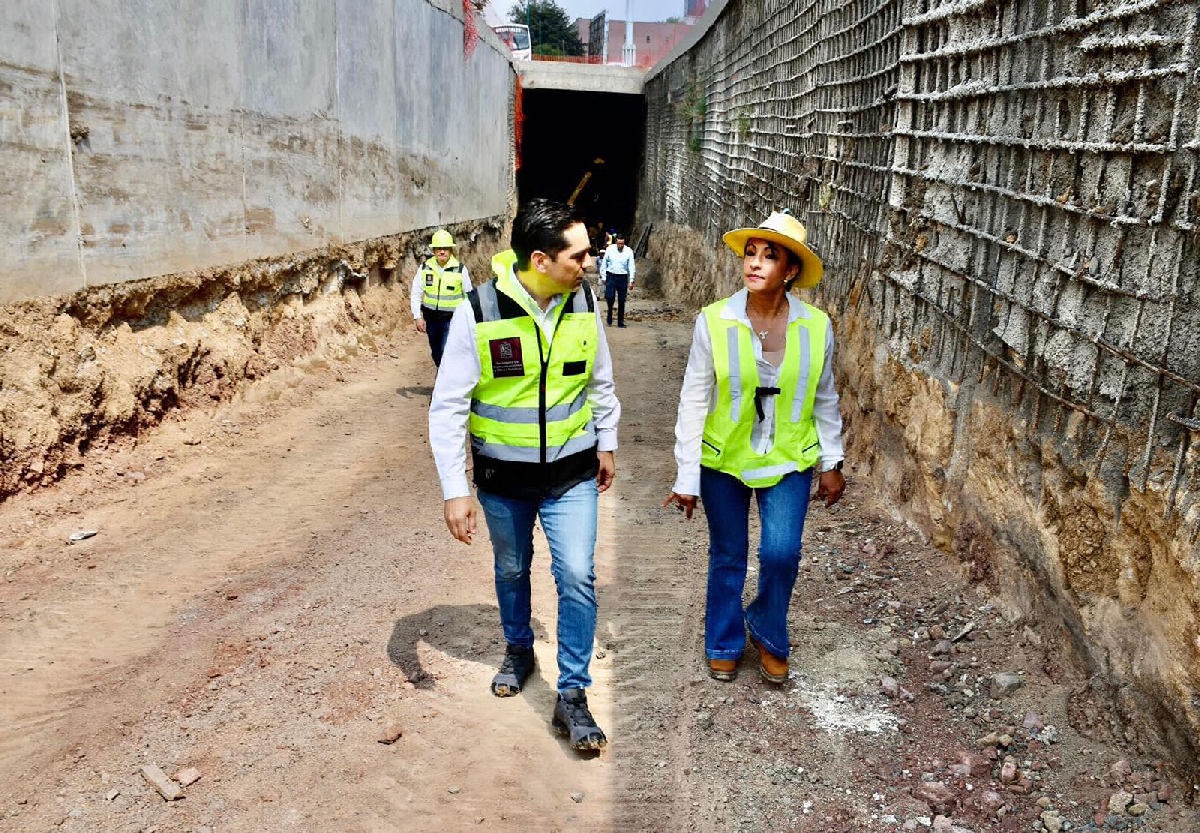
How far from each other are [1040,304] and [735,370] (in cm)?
130

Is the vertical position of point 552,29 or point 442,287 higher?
point 552,29

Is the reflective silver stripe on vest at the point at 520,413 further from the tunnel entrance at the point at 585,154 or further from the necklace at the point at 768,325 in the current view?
the tunnel entrance at the point at 585,154

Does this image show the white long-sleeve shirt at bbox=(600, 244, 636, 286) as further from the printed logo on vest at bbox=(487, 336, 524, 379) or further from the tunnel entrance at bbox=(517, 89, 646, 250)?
the tunnel entrance at bbox=(517, 89, 646, 250)

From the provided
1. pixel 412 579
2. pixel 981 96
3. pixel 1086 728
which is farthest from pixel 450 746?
pixel 981 96

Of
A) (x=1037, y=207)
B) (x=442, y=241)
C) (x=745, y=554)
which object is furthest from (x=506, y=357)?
(x=442, y=241)

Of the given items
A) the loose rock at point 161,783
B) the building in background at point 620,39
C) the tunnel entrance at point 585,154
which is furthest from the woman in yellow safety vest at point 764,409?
the tunnel entrance at point 585,154

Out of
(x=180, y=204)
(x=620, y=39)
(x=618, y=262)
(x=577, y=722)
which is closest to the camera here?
(x=577, y=722)

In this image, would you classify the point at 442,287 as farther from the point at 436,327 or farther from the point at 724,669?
the point at 724,669

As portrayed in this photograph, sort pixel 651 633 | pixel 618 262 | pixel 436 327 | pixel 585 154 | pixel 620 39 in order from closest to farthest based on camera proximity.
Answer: pixel 651 633 < pixel 436 327 < pixel 618 262 < pixel 585 154 < pixel 620 39

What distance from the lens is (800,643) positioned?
443 cm

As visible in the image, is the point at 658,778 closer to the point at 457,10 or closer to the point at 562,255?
the point at 562,255

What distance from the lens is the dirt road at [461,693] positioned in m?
3.24

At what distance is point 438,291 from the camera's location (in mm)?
8688

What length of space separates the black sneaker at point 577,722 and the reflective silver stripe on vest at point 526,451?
921 mm
